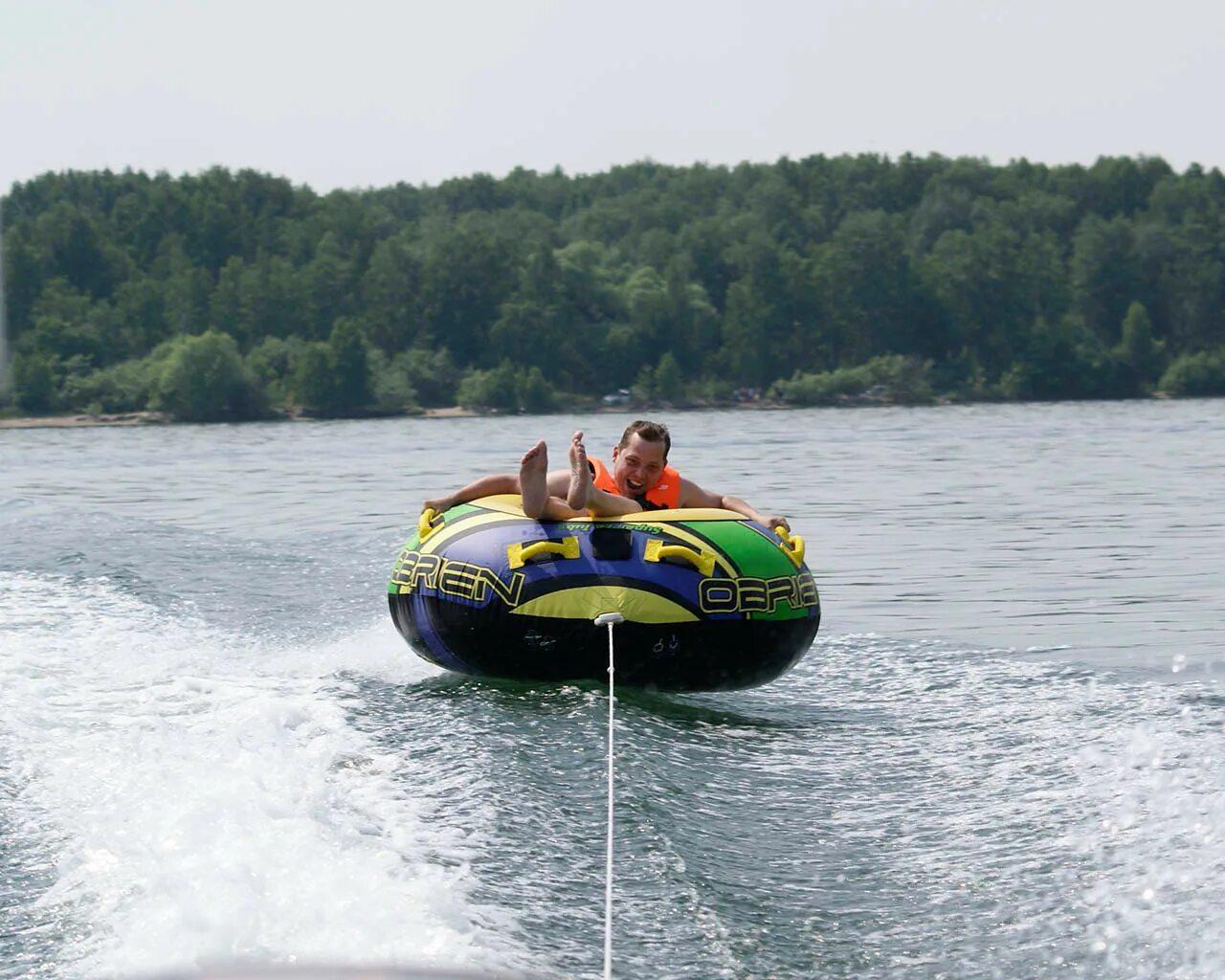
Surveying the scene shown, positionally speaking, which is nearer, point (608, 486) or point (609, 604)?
point (609, 604)

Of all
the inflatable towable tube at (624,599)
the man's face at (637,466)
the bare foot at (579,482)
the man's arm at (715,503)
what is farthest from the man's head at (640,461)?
the bare foot at (579,482)

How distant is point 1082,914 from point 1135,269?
75.4 meters

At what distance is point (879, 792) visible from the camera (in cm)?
544

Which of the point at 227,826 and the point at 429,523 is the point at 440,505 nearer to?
the point at 429,523

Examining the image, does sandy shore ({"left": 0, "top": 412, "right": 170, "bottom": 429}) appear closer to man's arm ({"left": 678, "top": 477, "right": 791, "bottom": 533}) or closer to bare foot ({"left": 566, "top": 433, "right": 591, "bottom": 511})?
man's arm ({"left": 678, "top": 477, "right": 791, "bottom": 533})

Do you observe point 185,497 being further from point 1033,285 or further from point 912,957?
point 1033,285

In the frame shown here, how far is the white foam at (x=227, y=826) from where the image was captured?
12.3 ft

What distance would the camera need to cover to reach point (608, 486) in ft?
23.6

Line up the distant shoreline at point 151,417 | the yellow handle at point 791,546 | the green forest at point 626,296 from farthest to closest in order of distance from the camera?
the green forest at point 626,296 → the distant shoreline at point 151,417 → the yellow handle at point 791,546

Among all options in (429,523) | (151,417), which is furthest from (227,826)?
(151,417)

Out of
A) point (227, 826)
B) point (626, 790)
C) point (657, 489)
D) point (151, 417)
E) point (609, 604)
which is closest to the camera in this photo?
point (227, 826)

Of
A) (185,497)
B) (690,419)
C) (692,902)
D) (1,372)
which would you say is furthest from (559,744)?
(690,419)

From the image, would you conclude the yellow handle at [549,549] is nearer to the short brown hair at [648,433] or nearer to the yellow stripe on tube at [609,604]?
the yellow stripe on tube at [609,604]

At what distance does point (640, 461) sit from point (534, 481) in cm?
63
